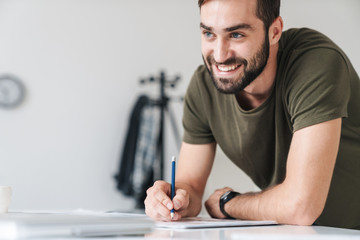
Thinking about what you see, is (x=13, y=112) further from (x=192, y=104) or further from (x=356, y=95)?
(x=356, y=95)

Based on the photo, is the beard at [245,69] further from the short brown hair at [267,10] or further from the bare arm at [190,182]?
the bare arm at [190,182]

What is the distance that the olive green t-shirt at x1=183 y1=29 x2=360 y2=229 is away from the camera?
1134mm

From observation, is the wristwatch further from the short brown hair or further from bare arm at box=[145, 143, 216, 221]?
the short brown hair

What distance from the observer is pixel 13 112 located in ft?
11.3

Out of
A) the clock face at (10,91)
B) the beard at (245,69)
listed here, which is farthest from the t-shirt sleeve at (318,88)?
the clock face at (10,91)

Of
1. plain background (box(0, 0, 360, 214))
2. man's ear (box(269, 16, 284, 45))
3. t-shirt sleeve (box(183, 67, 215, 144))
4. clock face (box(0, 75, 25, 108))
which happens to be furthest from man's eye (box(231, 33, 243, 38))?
clock face (box(0, 75, 25, 108))

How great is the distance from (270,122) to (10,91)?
8.76 feet

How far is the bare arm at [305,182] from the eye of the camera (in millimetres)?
1036

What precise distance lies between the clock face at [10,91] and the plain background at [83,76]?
0.15ft

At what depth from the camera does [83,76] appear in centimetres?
360

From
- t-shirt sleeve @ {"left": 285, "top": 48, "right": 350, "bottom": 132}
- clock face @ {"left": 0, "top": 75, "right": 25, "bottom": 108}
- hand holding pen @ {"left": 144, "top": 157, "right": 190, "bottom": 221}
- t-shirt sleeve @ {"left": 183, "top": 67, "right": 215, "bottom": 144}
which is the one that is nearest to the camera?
hand holding pen @ {"left": 144, "top": 157, "right": 190, "bottom": 221}

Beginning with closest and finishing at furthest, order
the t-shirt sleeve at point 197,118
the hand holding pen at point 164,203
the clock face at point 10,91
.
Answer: the hand holding pen at point 164,203, the t-shirt sleeve at point 197,118, the clock face at point 10,91

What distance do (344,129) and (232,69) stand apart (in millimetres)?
377

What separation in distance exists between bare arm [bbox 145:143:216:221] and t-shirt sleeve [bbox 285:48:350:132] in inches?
14.3
